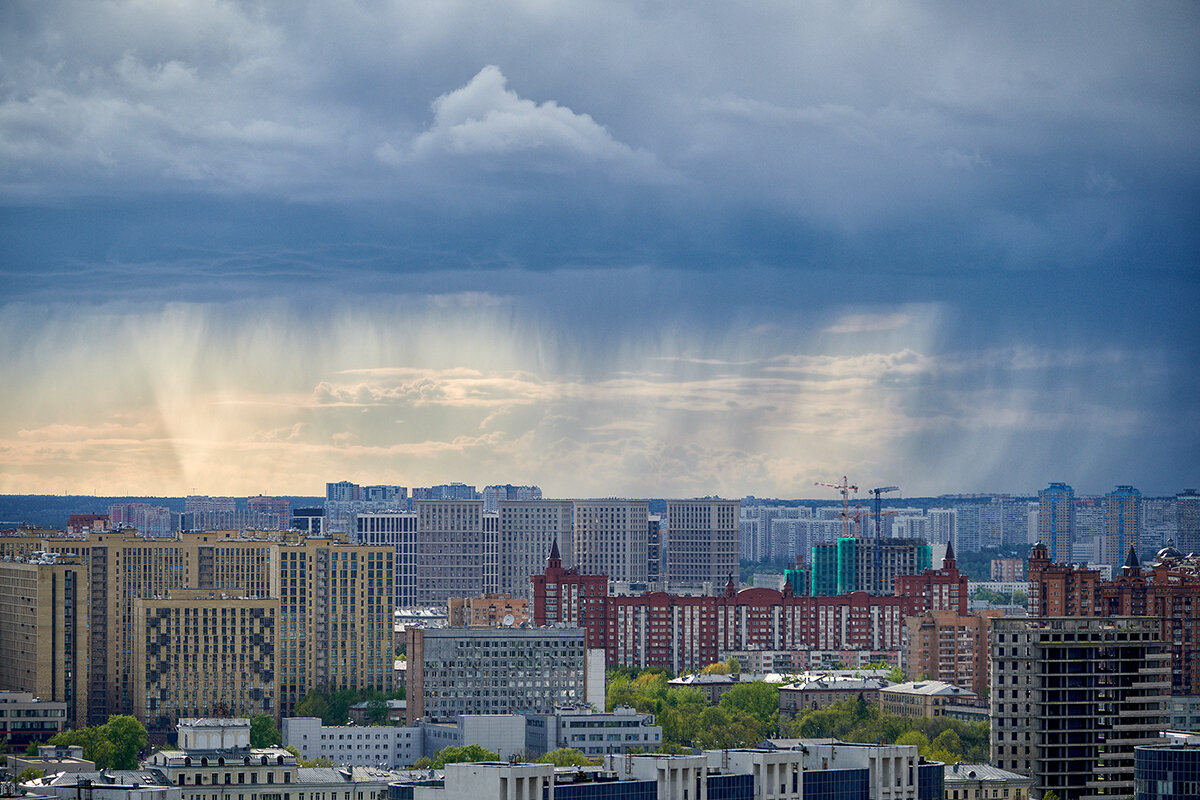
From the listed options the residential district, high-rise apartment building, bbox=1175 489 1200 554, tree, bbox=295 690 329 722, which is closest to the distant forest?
the residential district

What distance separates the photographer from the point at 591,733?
64.4m

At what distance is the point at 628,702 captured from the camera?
7838 centimetres

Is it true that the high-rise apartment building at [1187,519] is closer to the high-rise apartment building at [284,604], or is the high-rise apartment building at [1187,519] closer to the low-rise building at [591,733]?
the high-rise apartment building at [284,604]

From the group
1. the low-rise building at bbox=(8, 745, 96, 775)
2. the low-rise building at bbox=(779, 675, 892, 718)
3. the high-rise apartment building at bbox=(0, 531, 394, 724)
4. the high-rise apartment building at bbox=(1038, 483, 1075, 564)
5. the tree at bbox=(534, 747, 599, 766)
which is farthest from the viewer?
the high-rise apartment building at bbox=(1038, 483, 1075, 564)

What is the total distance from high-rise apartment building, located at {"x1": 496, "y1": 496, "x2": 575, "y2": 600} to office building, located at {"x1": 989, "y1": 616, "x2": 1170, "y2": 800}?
291 feet

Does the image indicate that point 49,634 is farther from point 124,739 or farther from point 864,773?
point 864,773

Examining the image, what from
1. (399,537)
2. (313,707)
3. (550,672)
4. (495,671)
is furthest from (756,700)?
(399,537)

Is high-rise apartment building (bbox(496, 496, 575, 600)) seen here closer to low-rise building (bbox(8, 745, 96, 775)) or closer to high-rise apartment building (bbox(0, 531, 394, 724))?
high-rise apartment building (bbox(0, 531, 394, 724))

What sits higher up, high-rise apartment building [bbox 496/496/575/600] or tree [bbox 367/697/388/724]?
high-rise apartment building [bbox 496/496/575/600]

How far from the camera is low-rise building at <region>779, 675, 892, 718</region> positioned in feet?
266

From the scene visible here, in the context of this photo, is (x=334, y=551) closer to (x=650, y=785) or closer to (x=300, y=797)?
(x=300, y=797)

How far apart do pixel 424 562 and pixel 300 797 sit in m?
86.9

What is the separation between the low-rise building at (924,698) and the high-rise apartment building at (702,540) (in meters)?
59.7

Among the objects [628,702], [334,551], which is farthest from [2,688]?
[628,702]
